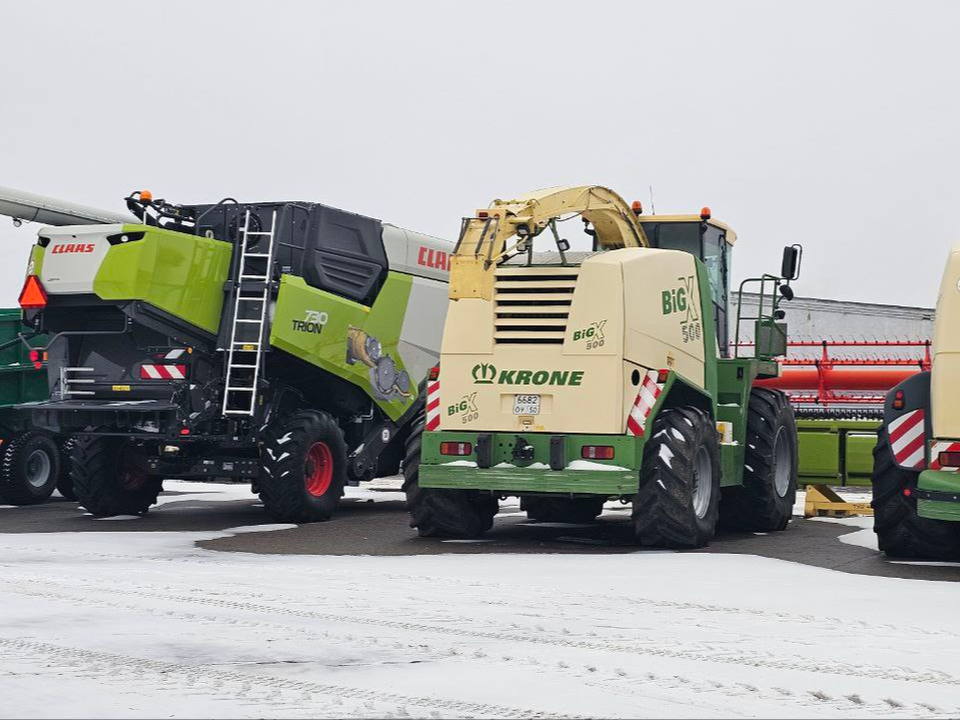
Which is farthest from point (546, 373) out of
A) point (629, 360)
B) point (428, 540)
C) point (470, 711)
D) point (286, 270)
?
point (470, 711)

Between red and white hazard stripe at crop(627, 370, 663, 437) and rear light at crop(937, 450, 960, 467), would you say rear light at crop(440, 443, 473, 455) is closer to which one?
red and white hazard stripe at crop(627, 370, 663, 437)

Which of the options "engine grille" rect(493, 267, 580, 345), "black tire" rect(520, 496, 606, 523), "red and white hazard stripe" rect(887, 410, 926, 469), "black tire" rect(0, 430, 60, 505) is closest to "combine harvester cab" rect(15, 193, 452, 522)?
"black tire" rect(520, 496, 606, 523)

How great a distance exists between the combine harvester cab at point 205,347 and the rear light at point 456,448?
2.81 meters

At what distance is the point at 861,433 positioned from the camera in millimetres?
21641

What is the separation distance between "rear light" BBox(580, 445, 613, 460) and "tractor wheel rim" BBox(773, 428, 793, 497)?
3407 millimetres

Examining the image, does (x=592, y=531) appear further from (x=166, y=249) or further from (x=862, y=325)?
(x=862, y=325)

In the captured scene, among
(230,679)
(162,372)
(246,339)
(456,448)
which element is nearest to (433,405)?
(456,448)

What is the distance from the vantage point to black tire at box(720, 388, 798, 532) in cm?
1512

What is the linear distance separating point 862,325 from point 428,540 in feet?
79.8

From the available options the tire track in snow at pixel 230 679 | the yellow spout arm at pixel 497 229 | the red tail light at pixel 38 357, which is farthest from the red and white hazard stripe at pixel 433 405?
the tire track in snow at pixel 230 679

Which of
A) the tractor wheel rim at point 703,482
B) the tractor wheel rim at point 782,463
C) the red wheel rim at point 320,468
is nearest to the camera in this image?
the tractor wheel rim at point 703,482

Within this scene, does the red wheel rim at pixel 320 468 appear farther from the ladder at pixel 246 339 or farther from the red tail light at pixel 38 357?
the red tail light at pixel 38 357

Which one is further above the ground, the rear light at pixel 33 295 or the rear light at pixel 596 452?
the rear light at pixel 33 295

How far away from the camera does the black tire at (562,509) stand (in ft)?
51.9
